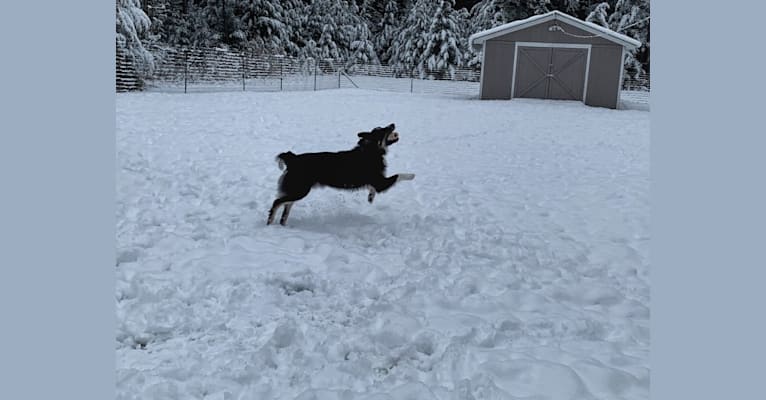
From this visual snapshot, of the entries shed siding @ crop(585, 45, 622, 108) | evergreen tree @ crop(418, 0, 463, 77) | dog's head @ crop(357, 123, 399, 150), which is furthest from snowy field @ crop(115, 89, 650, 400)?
evergreen tree @ crop(418, 0, 463, 77)

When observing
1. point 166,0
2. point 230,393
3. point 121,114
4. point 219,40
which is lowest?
point 230,393

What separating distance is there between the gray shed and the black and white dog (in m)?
15.6

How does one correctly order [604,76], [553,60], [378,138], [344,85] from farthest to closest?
[344,85], [553,60], [604,76], [378,138]

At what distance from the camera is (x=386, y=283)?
368 cm

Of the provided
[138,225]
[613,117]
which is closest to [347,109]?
[613,117]

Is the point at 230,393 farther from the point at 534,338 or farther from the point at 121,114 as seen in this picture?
the point at 121,114

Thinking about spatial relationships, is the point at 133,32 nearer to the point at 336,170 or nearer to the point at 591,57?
the point at 336,170

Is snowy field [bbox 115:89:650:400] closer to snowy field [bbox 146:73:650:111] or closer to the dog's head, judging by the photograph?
the dog's head

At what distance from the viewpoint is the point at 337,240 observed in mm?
4605

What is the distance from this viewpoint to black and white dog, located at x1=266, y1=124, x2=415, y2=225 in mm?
4973

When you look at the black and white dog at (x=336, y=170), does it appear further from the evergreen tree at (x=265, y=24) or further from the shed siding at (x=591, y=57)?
the evergreen tree at (x=265, y=24)

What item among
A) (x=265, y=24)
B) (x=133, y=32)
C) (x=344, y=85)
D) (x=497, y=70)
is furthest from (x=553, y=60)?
(x=265, y=24)

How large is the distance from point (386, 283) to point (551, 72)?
705 inches

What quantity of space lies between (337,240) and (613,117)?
13.9 m
